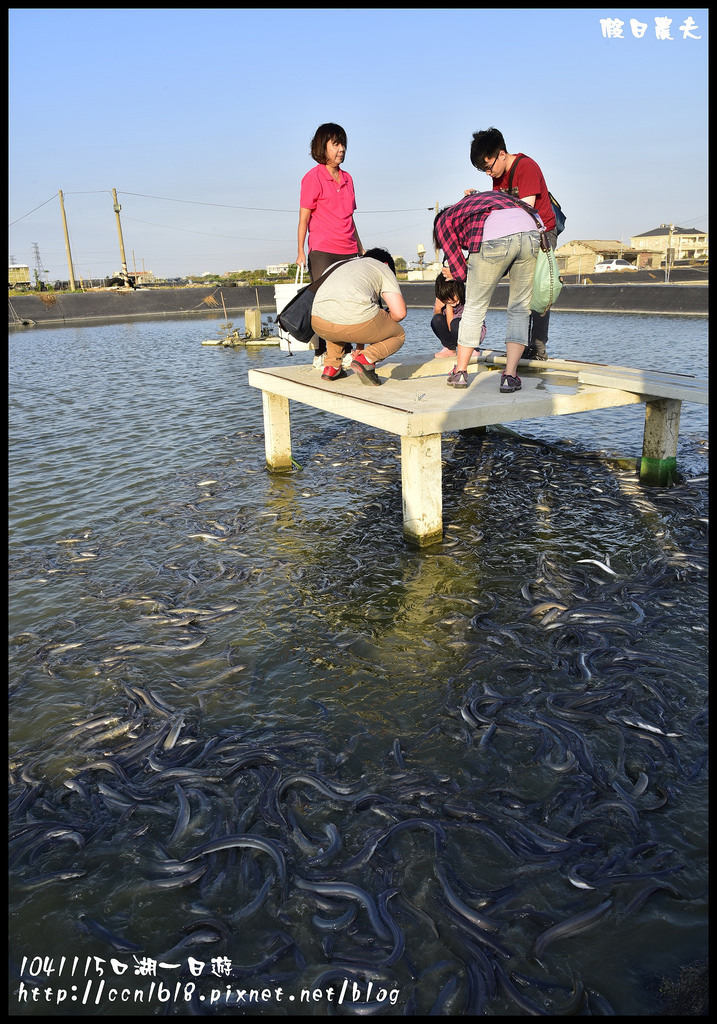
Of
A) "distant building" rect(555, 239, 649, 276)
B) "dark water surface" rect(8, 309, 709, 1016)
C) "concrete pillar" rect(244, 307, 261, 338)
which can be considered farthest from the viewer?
"distant building" rect(555, 239, 649, 276)

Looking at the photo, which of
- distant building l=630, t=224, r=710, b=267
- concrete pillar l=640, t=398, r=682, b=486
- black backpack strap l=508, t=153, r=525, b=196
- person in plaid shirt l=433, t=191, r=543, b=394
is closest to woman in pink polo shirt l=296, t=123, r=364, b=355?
person in plaid shirt l=433, t=191, r=543, b=394

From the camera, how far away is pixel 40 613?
6305 millimetres

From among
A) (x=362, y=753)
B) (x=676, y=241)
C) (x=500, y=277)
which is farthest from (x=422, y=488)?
(x=676, y=241)

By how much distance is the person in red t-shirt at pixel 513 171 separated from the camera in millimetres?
7398

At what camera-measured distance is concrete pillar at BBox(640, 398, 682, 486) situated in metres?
7.84

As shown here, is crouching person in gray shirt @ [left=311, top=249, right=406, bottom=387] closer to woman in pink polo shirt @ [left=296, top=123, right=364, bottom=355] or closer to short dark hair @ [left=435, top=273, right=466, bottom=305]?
woman in pink polo shirt @ [left=296, top=123, right=364, bottom=355]

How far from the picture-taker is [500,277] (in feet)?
23.7

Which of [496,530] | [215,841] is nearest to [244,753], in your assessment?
[215,841]

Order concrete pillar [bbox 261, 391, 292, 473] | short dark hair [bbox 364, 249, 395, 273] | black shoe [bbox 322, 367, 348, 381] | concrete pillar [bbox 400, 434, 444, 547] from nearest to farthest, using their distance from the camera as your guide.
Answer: concrete pillar [bbox 400, 434, 444, 547]
short dark hair [bbox 364, 249, 395, 273]
black shoe [bbox 322, 367, 348, 381]
concrete pillar [bbox 261, 391, 292, 473]

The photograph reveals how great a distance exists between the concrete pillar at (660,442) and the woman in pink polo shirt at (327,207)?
13.1 feet

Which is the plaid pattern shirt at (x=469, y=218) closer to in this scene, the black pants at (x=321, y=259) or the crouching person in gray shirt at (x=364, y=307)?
the crouching person in gray shirt at (x=364, y=307)

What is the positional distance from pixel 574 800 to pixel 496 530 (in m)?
4.09

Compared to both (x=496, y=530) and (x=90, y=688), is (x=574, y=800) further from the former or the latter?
(x=496, y=530)

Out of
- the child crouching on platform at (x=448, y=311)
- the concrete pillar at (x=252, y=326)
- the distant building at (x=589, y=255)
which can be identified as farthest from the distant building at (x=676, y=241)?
the child crouching on platform at (x=448, y=311)
